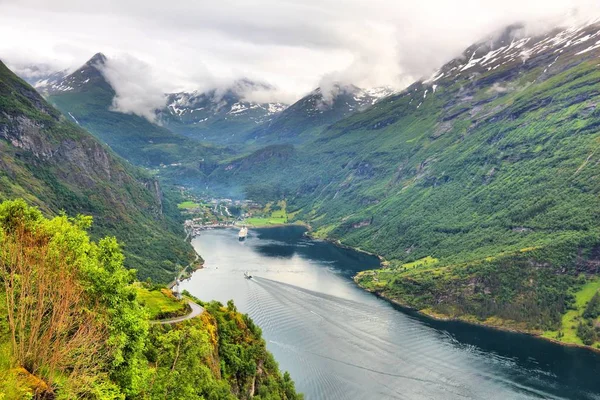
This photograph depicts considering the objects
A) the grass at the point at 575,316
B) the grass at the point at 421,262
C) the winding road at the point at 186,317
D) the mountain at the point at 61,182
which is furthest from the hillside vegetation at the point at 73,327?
the grass at the point at 421,262

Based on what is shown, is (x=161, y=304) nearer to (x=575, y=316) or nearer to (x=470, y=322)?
(x=470, y=322)

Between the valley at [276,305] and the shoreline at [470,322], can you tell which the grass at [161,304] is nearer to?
→ the valley at [276,305]

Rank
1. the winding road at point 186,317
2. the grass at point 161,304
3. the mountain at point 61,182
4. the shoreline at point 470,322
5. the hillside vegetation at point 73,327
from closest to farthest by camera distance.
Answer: the hillside vegetation at point 73,327 < the winding road at point 186,317 < the grass at point 161,304 < the shoreline at point 470,322 < the mountain at point 61,182

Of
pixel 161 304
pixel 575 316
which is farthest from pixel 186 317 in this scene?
pixel 575 316

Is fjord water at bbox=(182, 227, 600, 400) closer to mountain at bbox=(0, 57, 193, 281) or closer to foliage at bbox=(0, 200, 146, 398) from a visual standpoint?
mountain at bbox=(0, 57, 193, 281)

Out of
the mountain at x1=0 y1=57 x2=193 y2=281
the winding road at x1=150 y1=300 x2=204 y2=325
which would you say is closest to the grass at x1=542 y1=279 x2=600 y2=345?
the winding road at x1=150 y1=300 x2=204 y2=325

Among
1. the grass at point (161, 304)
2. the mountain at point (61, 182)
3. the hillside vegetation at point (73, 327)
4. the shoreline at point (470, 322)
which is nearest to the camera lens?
the hillside vegetation at point (73, 327)

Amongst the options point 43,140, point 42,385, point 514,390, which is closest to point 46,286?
point 42,385

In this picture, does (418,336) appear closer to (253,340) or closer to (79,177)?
(253,340)
